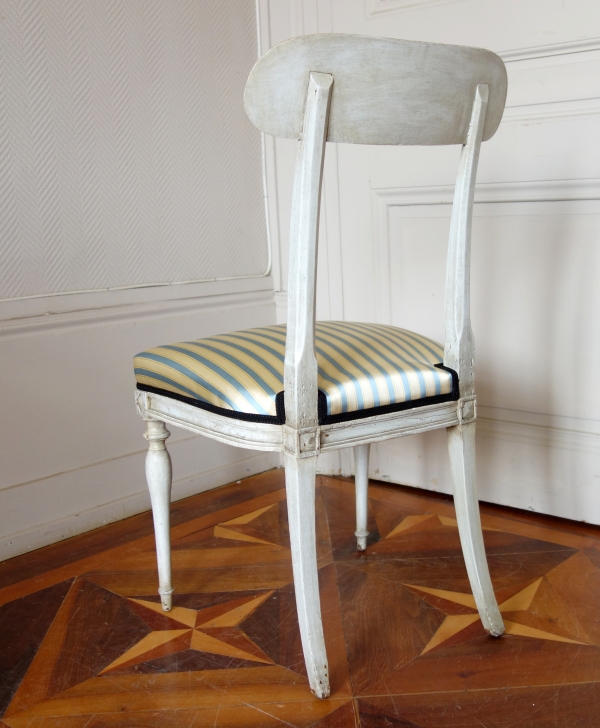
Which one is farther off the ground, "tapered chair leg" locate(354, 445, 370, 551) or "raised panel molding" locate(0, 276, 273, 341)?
"raised panel molding" locate(0, 276, 273, 341)

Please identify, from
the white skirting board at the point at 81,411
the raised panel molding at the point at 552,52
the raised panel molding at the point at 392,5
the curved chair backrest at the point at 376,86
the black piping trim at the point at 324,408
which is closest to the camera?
the curved chair backrest at the point at 376,86

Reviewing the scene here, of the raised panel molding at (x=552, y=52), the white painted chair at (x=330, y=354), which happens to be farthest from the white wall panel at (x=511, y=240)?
the white painted chair at (x=330, y=354)

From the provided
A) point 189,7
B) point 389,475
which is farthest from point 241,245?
point 389,475

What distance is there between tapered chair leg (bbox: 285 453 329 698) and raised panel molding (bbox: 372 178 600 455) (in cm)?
83

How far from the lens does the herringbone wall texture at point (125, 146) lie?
1.59m

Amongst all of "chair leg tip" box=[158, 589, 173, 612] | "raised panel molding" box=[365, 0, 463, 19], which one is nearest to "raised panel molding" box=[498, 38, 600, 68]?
"raised panel molding" box=[365, 0, 463, 19]

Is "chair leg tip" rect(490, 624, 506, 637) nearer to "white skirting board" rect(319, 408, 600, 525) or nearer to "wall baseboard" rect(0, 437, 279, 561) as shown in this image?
"white skirting board" rect(319, 408, 600, 525)

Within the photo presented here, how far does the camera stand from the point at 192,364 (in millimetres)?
1148

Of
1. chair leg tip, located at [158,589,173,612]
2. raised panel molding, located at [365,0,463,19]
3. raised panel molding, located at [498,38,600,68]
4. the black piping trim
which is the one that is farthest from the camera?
raised panel molding, located at [365,0,463,19]

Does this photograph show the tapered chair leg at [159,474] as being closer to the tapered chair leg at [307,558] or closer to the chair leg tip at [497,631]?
the tapered chair leg at [307,558]

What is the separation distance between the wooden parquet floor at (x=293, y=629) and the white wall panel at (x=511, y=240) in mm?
167

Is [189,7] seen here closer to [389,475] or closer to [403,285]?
[403,285]

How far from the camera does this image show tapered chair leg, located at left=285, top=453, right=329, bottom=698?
1037mm

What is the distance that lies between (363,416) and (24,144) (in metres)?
0.96
